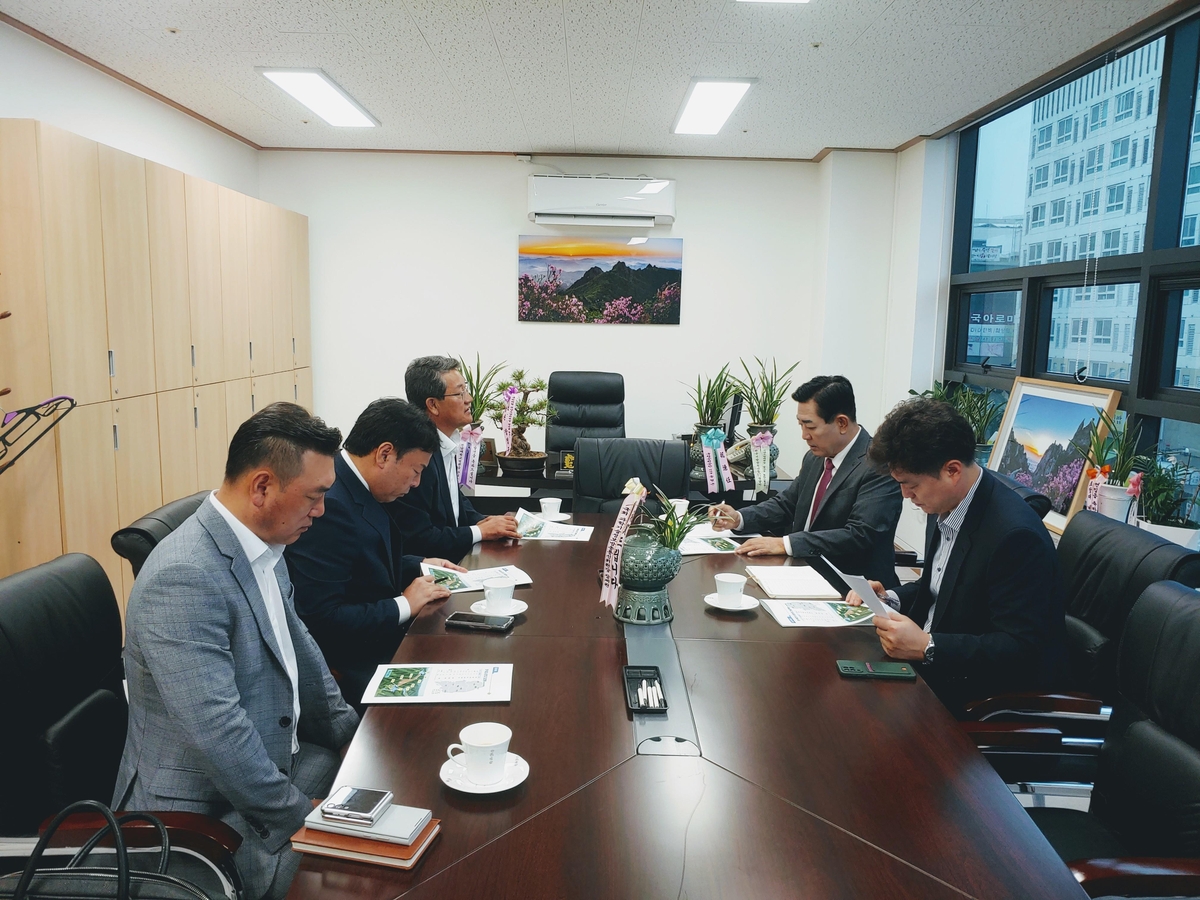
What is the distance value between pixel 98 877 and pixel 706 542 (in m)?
2.17

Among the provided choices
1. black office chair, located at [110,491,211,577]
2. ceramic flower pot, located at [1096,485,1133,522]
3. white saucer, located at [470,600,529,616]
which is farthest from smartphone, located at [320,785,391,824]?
ceramic flower pot, located at [1096,485,1133,522]

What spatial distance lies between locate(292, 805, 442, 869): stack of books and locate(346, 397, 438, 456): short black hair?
126cm

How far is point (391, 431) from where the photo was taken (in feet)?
7.75

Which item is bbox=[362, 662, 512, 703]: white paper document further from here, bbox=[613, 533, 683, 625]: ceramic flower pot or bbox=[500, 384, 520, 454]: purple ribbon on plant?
bbox=[500, 384, 520, 454]: purple ribbon on plant

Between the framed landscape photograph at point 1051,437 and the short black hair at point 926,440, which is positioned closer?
the short black hair at point 926,440

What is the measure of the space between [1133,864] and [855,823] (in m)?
0.48

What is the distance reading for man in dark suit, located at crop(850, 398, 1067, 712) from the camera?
207 cm

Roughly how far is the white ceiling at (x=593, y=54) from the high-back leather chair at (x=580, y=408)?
5.42 feet

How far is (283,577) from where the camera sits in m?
1.88

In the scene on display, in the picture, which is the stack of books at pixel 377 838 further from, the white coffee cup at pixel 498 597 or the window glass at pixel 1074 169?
the window glass at pixel 1074 169

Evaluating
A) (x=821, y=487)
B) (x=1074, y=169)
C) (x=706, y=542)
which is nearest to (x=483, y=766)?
(x=706, y=542)

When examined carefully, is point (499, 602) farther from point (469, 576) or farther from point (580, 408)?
point (580, 408)

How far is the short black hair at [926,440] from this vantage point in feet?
7.09

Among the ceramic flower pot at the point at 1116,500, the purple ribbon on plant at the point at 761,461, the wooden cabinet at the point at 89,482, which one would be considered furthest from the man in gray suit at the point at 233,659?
the ceramic flower pot at the point at 1116,500
